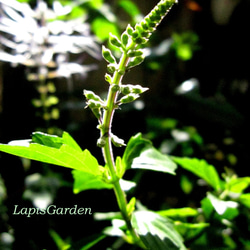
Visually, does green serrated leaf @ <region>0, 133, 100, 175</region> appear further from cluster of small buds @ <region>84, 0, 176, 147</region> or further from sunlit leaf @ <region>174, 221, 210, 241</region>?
sunlit leaf @ <region>174, 221, 210, 241</region>

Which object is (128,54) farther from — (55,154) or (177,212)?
(177,212)

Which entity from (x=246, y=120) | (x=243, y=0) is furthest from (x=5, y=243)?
(x=243, y=0)

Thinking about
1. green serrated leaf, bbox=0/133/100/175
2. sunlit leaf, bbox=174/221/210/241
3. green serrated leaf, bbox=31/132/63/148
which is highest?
green serrated leaf, bbox=31/132/63/148

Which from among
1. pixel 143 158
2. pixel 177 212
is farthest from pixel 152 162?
pixel 177 212

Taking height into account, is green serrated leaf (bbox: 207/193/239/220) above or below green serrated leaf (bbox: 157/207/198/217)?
below

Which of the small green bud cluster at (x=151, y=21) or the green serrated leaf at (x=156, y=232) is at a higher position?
the small green bud cluster at (x=151, y=21)

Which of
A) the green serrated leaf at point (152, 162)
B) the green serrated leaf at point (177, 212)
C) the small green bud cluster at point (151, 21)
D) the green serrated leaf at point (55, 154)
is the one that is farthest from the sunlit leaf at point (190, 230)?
the small green bud cluster at point (151, 21)

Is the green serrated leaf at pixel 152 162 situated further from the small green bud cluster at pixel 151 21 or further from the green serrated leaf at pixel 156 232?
the small green bud cluster at pixel 151 21

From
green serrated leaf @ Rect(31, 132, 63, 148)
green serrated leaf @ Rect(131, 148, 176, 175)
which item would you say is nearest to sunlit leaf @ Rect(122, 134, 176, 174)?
green serrated leaf @ Rect(131, 148, 176, 175)

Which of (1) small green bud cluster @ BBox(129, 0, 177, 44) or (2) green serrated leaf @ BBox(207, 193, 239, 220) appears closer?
→ (1) small green bud cluster @ BBox(129, 0, 177, 44)
